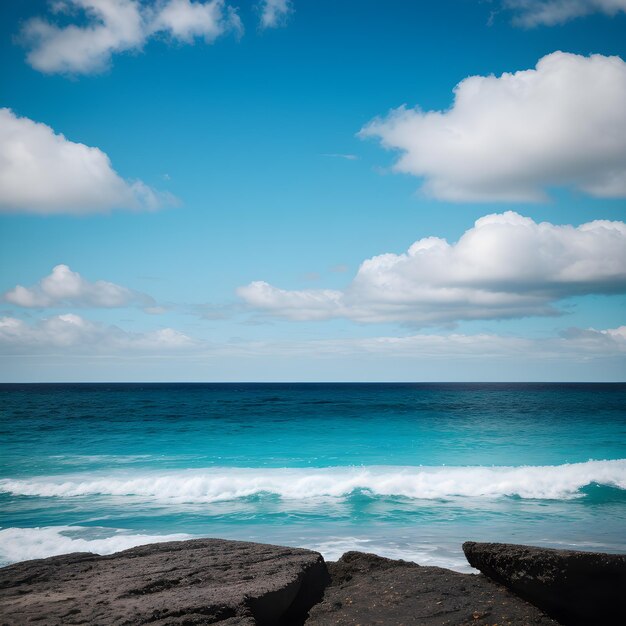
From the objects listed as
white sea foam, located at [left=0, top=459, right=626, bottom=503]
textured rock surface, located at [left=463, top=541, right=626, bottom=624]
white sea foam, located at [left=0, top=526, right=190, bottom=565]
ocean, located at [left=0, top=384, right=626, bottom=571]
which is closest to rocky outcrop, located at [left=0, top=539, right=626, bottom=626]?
textured rock surface, located at [left=463, top=541, right=626, bottom=624]

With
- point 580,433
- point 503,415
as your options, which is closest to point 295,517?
point 580,433

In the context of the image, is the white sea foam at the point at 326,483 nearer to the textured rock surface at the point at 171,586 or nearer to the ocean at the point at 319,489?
the ocean at the point at 319,489

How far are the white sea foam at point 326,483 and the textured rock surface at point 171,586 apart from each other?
906 cm

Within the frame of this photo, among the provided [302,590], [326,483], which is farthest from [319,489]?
[302,590]

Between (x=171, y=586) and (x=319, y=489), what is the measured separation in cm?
1159

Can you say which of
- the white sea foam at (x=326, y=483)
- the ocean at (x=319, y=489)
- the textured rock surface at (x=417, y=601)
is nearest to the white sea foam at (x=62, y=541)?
the ocean at (x=319, y=489)

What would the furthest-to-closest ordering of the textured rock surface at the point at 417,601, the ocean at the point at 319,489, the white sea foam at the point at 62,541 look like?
the ocean at the point at 319,489, the white sea foam at the point at 62,541, the textured rock surface at the point at 417,601

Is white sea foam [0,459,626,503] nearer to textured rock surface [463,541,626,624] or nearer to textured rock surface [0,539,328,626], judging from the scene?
textured rock surface [0,539,328,626]

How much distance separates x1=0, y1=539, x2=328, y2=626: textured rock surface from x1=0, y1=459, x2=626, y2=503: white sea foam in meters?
9.06

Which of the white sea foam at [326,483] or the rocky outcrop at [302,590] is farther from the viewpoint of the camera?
the white sea foam at [326,483]

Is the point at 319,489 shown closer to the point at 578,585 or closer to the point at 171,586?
the point at 171,586

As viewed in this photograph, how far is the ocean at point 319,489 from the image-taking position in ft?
34.9

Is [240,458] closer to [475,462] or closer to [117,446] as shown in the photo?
[117,446]

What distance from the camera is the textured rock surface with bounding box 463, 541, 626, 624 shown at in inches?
173
